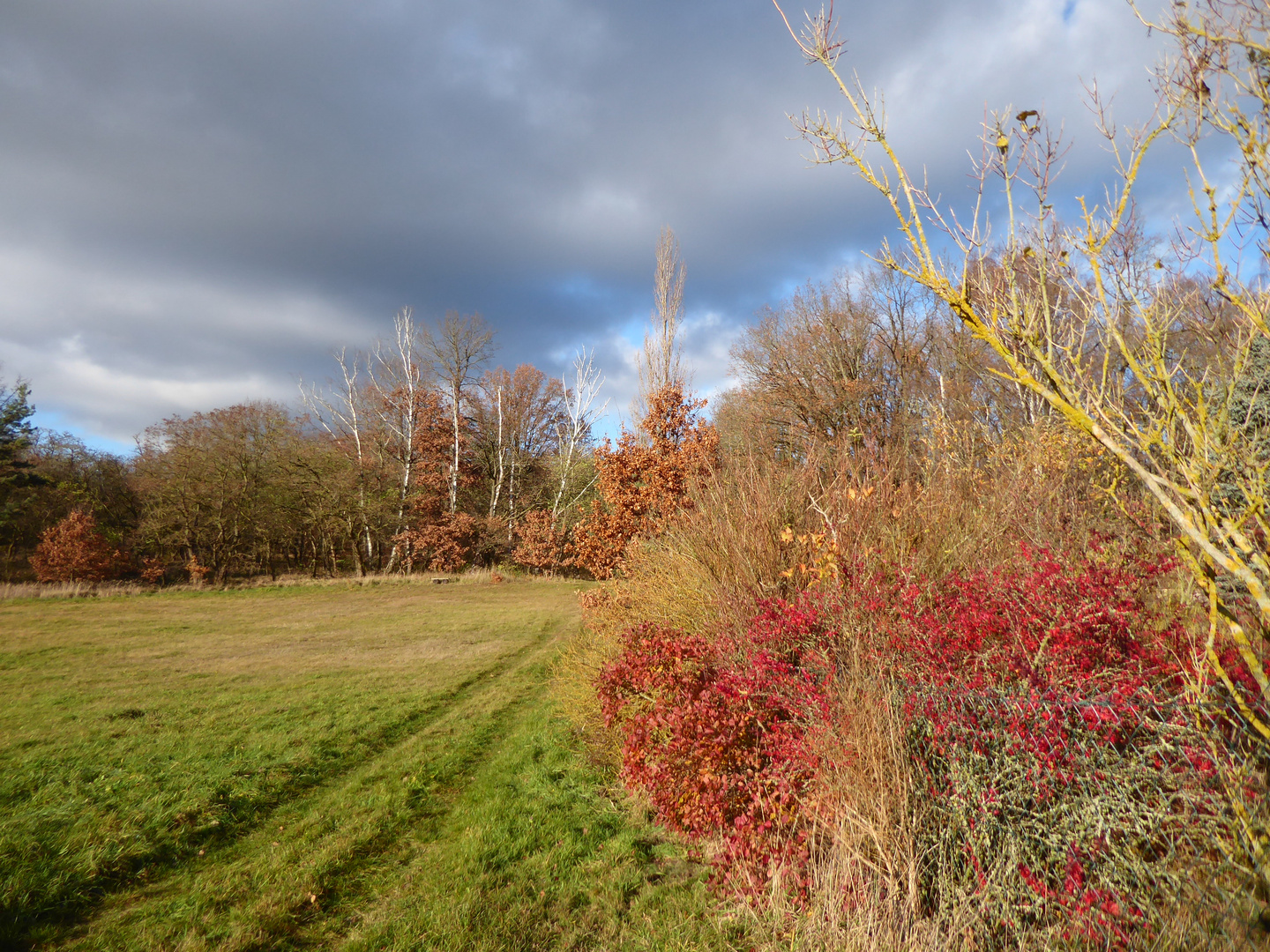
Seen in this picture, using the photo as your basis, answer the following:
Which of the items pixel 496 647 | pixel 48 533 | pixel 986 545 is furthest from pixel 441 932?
pixel 48 533

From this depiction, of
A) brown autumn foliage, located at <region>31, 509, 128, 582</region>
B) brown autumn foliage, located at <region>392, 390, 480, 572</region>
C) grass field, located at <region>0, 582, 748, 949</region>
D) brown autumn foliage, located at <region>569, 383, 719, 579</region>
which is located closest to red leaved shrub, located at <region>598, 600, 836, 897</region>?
grass field, located at <region>0, 582, 748, 949</region>

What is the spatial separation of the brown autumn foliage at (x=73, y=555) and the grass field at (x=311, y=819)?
13.2m

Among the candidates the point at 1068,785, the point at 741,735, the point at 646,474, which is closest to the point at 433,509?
the point at 646,474

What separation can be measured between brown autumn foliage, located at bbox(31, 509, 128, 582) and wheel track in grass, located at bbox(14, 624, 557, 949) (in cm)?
2075

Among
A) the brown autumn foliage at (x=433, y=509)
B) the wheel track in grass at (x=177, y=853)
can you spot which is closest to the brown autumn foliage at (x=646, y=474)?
the wheel track in grass at (x=177, y=853)

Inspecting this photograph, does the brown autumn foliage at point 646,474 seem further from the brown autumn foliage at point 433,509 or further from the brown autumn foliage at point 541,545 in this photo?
the brown autumn foliage at point 433,509

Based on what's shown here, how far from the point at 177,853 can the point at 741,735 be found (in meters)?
4.36

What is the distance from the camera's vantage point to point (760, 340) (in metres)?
22.0

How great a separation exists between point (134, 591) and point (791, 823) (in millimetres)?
24005

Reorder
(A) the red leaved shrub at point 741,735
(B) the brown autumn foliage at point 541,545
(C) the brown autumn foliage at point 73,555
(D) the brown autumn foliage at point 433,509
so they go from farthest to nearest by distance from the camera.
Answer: (B) the brown autumn foliage at point 541,545 → (D) the brown autumn foliage at point 433,509 → (C) the brown autumn foliage at point 73,555 → (A) the red leaved shrub at point 741,735

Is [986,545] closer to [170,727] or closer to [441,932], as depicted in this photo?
[441,932]

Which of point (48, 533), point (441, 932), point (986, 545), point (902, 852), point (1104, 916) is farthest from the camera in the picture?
point (48, 533)

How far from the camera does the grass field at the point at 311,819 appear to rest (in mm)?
3543

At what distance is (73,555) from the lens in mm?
20359
